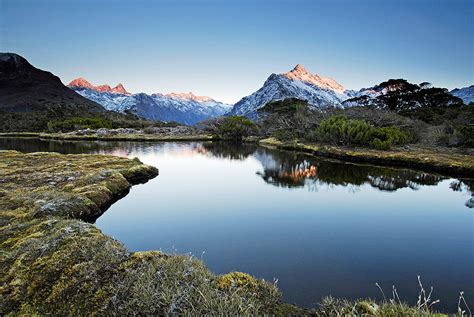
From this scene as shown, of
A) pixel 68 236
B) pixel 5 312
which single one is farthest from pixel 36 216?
pixel 5 312

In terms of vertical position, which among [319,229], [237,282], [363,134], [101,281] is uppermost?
[363,134]

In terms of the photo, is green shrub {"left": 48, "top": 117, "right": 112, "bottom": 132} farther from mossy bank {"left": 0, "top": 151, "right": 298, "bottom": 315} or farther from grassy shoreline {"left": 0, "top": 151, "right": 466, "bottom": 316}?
grassy shoreline {"left": 0, "top": 151, "right": 466, "bottom": 316}

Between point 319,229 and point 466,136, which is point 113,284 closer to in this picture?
point 319,229

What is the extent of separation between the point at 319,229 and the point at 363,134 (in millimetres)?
47712

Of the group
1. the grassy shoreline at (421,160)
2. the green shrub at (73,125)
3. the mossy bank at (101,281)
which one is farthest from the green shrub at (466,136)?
the green shrub at (73,125)

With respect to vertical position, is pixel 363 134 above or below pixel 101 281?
above

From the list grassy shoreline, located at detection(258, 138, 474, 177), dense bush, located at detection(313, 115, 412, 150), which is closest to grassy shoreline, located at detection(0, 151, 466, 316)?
grassy shoreline, located at detection(258, 138, 474, 177)

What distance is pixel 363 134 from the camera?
59.2 metres

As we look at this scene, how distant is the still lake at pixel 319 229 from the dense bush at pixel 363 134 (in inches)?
941

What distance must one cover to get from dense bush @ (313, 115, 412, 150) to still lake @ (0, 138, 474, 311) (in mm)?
23892

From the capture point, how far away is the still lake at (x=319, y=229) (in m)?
12.3

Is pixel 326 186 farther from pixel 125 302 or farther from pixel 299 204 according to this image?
pixel 125 302

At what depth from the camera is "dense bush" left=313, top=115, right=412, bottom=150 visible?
57000mm

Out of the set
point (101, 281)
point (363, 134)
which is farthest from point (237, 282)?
point (363, 134)
